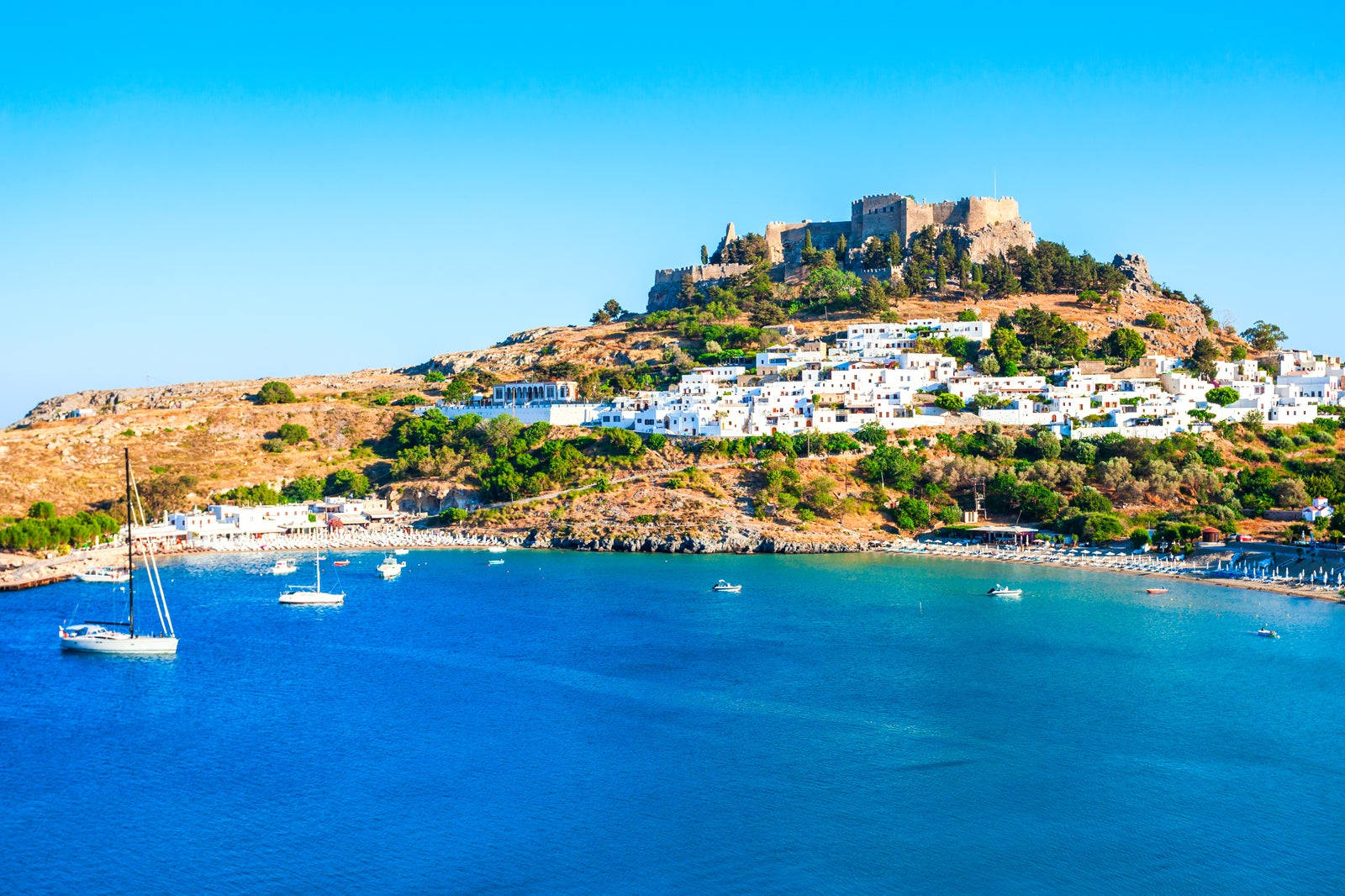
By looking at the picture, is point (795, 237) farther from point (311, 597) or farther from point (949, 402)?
point (311, 597)

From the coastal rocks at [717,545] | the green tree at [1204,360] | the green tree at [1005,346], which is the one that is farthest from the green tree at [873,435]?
the green tree at [1204,360]

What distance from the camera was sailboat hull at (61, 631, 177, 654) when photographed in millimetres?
36625

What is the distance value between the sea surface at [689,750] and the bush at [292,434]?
3377 cm

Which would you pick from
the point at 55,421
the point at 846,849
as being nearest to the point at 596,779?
the point at 846,849

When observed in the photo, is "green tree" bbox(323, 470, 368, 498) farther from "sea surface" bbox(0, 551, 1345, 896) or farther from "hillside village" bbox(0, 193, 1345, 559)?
"sea surface" bbox(0, 551, 1345, 896)

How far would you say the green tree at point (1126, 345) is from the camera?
78438mm

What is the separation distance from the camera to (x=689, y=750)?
26562 mm

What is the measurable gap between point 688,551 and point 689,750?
31.4 m

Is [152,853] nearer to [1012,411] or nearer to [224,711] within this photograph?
[224,711]

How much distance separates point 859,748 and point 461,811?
9149mm

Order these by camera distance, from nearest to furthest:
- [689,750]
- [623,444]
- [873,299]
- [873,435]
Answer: [689,750] < [873,435] < [623,444] < [873,299]

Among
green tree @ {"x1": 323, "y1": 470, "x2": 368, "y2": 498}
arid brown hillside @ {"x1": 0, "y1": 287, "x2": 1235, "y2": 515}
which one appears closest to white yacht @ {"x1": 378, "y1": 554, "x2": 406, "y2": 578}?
green tree @ {"x1": 323, "y1": 470, "x2": 368, "y2": 498}

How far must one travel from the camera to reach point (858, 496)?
203 ft

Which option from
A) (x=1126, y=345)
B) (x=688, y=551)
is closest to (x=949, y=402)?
(x=1126, y=345)
